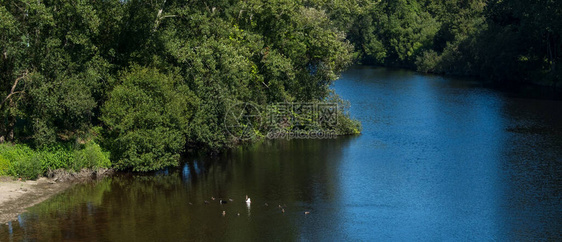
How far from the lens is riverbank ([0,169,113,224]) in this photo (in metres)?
33.3

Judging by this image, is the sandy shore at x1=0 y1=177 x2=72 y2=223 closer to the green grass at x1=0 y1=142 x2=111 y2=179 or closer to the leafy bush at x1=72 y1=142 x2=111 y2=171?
the green grass at x1=0 y1=142 x2=111 y2=179

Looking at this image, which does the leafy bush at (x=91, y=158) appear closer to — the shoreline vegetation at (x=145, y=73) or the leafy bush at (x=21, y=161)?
the shoreline vegetation at (x=145, y=73)

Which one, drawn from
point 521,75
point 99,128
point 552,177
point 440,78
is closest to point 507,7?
point 521,75

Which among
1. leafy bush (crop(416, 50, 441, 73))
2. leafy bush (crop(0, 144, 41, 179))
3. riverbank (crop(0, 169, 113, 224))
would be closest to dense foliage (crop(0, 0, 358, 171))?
leafy bush (crop(0, 144, 41, 179))

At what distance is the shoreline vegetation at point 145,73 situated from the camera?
1479 inches

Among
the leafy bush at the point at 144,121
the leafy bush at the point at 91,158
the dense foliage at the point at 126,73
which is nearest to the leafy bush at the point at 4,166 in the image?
the dense foliage at the point at 126,73

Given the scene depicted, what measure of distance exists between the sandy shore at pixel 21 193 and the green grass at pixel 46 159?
0.61 m

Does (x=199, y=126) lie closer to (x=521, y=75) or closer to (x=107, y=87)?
(x=107, y=87)

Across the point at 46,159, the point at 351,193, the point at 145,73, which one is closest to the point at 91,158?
the point at 46,159

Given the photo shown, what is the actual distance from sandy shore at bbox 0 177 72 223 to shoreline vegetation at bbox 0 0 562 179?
2.47ft

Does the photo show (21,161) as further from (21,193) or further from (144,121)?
(144,121)

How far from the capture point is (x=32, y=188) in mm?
36438

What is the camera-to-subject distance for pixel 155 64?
4222 centimetres

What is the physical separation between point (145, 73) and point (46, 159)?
7.99 meters
